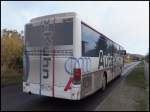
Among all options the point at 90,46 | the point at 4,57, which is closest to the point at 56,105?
the point at 90,46

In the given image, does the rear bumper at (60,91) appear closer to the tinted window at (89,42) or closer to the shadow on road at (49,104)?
the shadow on road at (49,104)

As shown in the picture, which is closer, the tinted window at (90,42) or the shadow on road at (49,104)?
the shadow on road at (49,104)

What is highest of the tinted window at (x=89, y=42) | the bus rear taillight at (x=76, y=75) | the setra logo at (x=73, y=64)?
the tinted window at (x=89, y=42)

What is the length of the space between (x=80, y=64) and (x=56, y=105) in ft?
6.33

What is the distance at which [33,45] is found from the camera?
849cm

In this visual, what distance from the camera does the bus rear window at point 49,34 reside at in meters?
7.72

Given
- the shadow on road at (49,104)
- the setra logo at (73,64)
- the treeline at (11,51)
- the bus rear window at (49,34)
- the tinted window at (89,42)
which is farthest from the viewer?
the treeline at (11,51)

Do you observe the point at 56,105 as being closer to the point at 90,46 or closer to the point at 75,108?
the point at 75,108

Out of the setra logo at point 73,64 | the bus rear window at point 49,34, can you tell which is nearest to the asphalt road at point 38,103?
the setra logo at point 73,64

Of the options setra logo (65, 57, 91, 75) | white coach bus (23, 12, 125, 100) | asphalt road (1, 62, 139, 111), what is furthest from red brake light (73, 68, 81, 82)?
asphalt road (1, 62, 139, 111)

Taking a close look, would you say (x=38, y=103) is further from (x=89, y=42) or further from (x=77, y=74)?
(x=89, y=42)

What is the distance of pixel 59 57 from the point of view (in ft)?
25.6

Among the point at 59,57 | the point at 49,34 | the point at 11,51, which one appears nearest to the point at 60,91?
the point at 59,57

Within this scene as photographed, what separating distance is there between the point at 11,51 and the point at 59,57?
11373 millimetres
